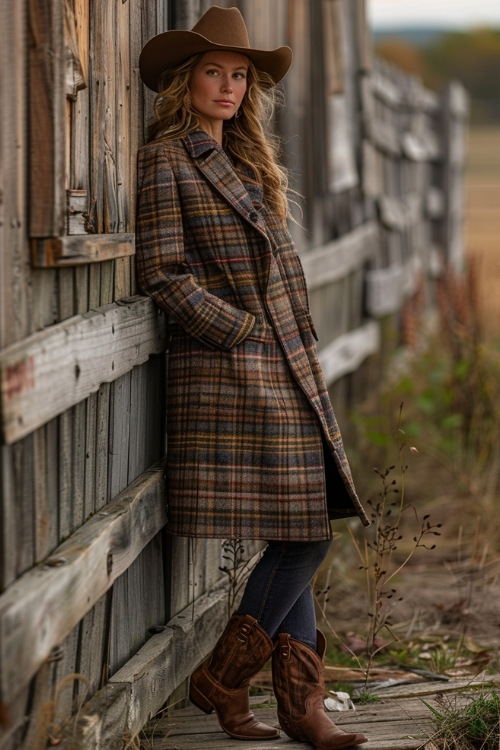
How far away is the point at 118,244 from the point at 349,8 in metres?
5.14

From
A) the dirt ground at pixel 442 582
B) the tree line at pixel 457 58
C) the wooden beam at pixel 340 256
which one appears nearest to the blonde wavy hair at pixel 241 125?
the dirt ground at pixel 442 582

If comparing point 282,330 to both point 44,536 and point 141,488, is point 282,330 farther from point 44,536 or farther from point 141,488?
point 44,536

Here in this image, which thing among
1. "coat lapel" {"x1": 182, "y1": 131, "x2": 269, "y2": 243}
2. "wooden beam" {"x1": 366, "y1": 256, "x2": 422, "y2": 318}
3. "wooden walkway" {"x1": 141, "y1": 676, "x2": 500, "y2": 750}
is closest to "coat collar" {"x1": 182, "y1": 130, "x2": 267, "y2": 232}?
"coat lapel" {"x1": 182, "y1": 131, "x2": 269, "y2": 243}

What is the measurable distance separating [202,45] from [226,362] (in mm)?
902

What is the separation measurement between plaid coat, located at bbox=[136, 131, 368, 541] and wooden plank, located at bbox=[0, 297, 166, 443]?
12cm

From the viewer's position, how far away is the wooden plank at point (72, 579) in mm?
2141

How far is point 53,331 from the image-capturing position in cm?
243

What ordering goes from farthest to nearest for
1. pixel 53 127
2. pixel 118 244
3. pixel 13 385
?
pixel 118 244, pixel 53 127, pixel 13 385

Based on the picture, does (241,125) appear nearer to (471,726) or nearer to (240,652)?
(240,652)

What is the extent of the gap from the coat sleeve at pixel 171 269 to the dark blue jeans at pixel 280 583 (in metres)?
0.64

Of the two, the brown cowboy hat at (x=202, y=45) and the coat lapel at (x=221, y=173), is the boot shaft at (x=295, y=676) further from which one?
the brown cowboy hat at (x=202, y=45)

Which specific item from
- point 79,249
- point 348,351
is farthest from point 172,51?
point 348,351

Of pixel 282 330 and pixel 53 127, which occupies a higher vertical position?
pixel 53 127

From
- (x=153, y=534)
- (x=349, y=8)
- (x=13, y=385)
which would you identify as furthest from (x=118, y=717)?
(x=349, y=8)
